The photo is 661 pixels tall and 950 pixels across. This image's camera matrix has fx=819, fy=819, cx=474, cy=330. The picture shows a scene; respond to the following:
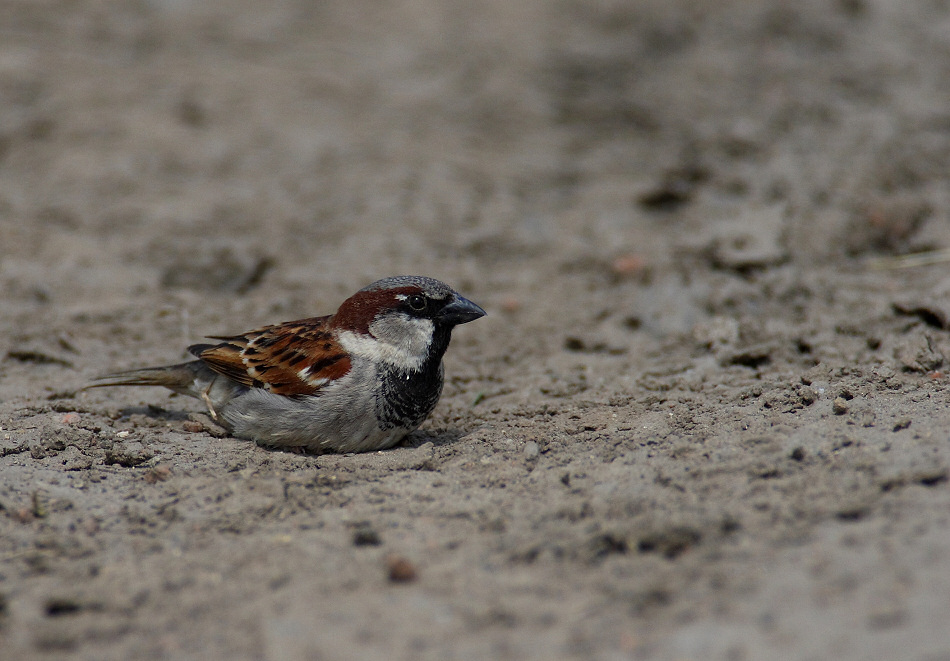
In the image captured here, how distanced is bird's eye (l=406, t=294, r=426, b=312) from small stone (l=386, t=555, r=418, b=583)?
1500mm

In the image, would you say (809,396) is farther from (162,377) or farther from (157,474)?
(162,377)

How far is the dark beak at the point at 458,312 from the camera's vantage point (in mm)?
3809

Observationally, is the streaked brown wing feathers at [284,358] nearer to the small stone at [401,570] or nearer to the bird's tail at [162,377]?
the bird's tail at [162,377]

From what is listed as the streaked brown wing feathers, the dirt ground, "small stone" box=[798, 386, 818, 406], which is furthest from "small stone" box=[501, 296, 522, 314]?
"small stone" box=[798, 386, 818, 406]

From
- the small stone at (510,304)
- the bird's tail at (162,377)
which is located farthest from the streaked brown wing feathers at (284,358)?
the small stone at (510,304)

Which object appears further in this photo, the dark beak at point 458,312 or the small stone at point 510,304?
the small stone at point 510,304

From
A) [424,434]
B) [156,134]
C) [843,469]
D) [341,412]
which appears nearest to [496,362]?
[424,434]

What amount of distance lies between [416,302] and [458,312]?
20 centimetres

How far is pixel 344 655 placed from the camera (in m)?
2.15

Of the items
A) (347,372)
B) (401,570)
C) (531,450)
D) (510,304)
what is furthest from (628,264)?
(401,570)

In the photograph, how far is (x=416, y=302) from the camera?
12.5 ft

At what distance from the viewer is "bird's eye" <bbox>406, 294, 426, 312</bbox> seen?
3801 millimetres

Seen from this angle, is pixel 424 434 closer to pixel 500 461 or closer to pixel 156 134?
pixel 500 461

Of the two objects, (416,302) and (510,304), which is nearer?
(416,302)
